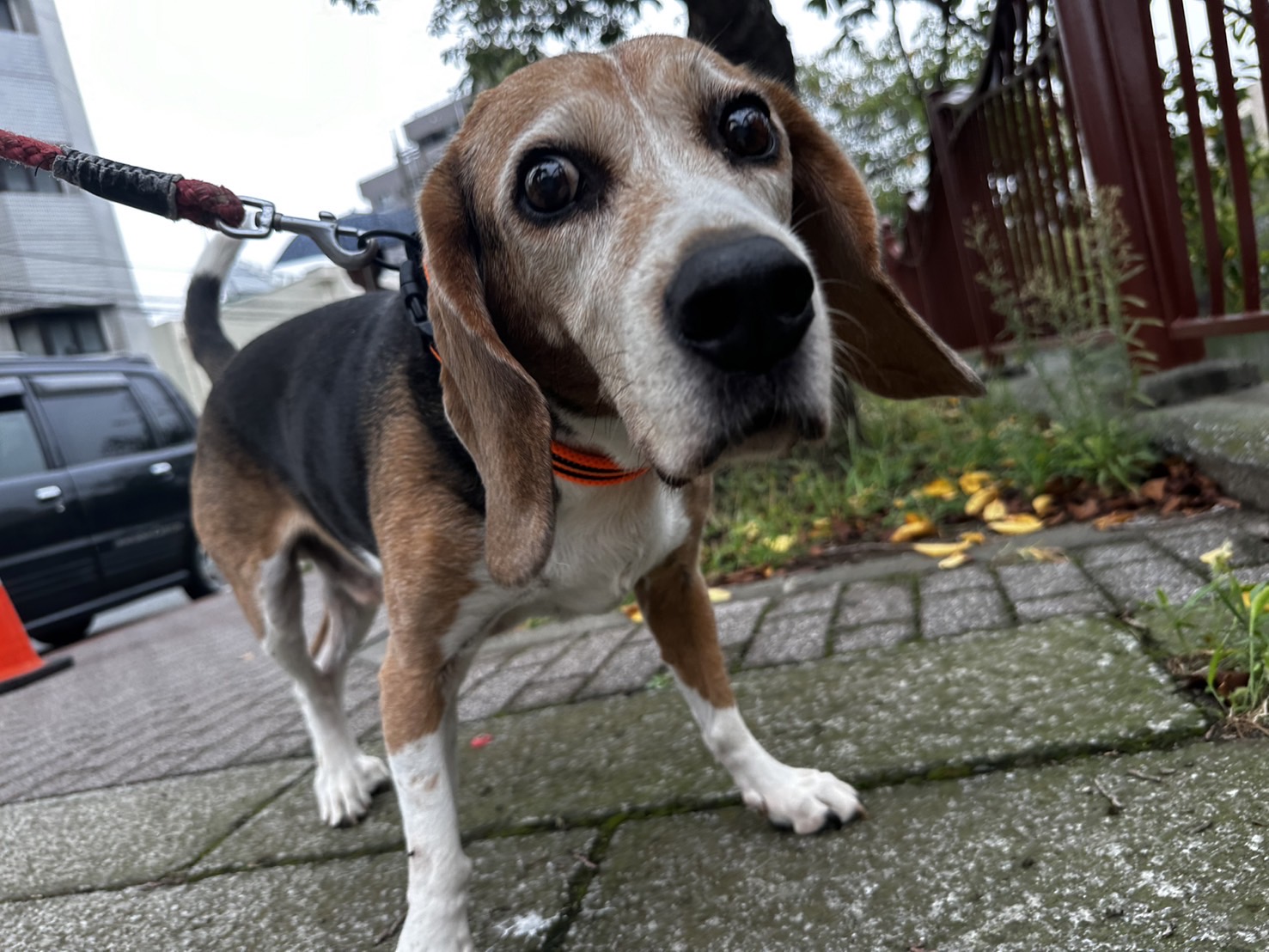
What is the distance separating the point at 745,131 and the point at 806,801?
1307 millimetres

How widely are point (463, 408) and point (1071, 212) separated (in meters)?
3.85

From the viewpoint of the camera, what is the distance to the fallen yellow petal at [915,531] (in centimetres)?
374

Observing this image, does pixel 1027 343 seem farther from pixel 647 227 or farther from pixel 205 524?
pixel 205 524

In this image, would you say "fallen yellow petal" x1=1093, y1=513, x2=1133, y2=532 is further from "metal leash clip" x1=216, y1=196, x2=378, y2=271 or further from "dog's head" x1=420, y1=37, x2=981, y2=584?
"metal leash clip" x1=216, y1=196, x2=378, y2=271

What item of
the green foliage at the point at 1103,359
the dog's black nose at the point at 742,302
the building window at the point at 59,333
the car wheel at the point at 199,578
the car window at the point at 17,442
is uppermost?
the building window at the point at 59,333

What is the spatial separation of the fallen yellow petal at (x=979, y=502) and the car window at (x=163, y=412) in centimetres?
515

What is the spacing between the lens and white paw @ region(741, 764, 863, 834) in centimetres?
181

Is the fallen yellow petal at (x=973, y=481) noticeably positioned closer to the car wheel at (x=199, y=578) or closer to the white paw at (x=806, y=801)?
the white paw at (x=806, y=801)

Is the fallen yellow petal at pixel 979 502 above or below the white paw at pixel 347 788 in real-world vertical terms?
above

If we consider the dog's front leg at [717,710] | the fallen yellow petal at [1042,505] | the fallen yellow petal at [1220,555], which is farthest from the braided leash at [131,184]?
the fallen yellow petal at [1042,505]

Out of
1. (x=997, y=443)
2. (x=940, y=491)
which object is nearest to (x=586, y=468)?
(x=940, y=491)

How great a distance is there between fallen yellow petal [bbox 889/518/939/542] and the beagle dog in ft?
5.82

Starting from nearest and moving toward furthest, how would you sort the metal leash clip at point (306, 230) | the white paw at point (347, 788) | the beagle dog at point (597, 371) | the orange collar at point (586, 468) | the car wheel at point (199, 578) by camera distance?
the beagle dog at point (597, 371)
the orange collar at point (586, 468)
the metal leash clip at point (306, 230)
the white paw at point (347, 788)
the car wheel at point (199, 578)

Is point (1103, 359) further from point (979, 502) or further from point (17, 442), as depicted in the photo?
point (17, 442)
